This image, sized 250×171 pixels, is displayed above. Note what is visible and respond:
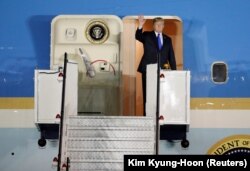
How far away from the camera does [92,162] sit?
7.88m

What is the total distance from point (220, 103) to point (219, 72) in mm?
Answer: 547

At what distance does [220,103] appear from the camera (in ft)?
30.7

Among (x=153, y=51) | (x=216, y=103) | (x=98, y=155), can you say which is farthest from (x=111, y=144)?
(x=216, y=103)

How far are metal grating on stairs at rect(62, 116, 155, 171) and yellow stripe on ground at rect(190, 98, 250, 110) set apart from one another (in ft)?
4.82

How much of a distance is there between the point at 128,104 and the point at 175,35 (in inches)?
60.6

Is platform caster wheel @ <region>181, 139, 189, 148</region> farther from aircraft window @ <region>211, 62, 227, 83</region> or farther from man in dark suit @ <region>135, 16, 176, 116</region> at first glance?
aircraft window @ <region>211, 62, 227, 83</region>

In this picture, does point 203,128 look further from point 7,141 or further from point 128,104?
point 7,141

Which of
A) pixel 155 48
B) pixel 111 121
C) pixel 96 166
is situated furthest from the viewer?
pixel 155 48

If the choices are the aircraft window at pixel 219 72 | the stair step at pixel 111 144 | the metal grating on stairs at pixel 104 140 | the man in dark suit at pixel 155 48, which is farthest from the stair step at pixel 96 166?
the aircraft window at pixel 219 72

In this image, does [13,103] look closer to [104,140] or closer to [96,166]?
[104,140]

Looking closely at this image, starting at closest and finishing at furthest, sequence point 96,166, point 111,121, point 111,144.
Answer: point 96,166 → point 111,144 → point 111,121

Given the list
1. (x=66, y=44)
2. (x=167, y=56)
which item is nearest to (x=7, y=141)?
(x=66, y=44)

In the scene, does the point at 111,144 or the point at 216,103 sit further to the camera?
the point at 216,103

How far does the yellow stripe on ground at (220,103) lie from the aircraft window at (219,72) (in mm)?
358
